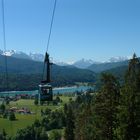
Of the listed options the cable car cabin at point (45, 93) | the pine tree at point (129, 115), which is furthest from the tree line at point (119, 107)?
the cable car cabin at point (45, 93)

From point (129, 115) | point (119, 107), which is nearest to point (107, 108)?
point (119, 107)

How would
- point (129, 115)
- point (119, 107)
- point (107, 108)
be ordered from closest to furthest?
point (129, 115) → point (119, 107) → point (107, 108)

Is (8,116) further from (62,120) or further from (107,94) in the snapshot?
(107,94)

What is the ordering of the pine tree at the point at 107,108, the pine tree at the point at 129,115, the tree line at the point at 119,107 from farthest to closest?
the pine tree at the point at 107,108
the tree line at the point at 119,107
the pine tree at the point at 129,115

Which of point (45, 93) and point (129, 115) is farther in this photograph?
point (129, 115)

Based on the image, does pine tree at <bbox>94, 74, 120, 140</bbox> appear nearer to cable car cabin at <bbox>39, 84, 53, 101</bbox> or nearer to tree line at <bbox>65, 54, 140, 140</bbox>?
tree line at <bbox>65, 54, 140, 140</bbox>

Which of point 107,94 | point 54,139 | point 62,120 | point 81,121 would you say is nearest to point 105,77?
point 107,94

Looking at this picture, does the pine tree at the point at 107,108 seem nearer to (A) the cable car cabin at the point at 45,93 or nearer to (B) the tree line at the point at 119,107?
(B) the tree line at the point at 119,107

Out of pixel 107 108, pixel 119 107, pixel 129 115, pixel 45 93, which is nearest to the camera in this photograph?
pixel 45 93

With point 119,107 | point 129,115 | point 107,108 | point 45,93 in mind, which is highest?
point 45,93

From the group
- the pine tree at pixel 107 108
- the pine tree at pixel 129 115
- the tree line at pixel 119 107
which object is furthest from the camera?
the pine tree at pixel 107 108

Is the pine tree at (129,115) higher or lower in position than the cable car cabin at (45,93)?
lower

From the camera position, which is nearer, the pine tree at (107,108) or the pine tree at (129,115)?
the pine tree at (129,115)

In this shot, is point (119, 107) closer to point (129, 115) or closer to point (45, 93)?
point (129, 115)
